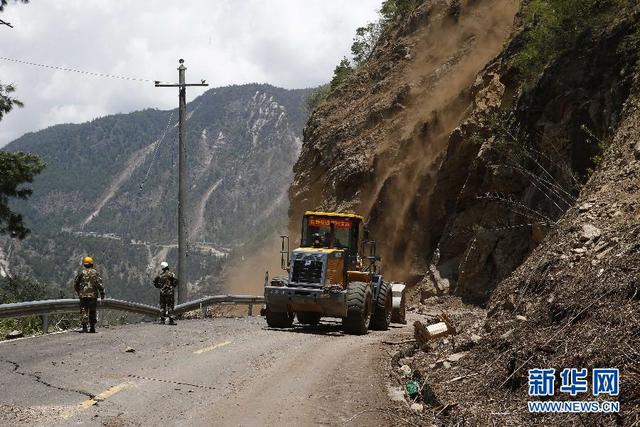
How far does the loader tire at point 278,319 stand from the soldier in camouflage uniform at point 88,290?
4.46 metres

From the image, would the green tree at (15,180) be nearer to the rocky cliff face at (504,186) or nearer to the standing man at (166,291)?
the standing man at (166,291)

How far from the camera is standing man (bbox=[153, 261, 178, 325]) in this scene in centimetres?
1938

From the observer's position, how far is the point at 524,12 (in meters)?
31.2

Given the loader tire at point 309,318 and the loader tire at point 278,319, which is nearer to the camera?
the loader tire at point 278,319

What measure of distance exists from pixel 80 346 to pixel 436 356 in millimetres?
6682

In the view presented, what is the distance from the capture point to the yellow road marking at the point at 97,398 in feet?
23.6

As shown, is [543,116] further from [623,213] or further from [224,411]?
[224,411]

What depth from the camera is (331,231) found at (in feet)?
61.5

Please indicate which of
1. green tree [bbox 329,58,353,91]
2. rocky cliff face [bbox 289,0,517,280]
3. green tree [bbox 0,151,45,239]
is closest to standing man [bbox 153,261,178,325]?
→ green tree [bbox 0,151,45,239]

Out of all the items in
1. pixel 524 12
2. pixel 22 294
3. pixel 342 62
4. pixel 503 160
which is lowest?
pixel 22 294

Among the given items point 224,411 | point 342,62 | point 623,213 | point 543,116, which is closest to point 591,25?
point 543,116

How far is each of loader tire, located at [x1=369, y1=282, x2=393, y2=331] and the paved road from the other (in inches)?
166

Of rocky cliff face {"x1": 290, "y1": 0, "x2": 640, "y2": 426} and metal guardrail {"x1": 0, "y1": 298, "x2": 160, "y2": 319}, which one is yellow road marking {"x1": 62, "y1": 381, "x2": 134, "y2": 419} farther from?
metal guardrail {"x1": 0, "y1": 298, "x2": 160, "y2": 319}

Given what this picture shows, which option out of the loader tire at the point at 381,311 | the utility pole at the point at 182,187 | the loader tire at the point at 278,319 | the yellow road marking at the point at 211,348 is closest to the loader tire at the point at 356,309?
the loader tire at the point at 381,311
